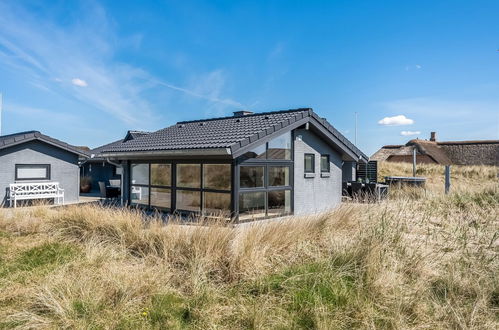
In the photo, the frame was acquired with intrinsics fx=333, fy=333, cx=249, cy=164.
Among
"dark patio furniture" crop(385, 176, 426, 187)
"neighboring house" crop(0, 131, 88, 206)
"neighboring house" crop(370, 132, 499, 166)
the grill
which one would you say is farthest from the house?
"neighboring house" crop(370, 132, 499, 166)

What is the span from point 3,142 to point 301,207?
13.0 metres

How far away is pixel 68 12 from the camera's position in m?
11.3

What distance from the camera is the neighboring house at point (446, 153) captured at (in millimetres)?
36812

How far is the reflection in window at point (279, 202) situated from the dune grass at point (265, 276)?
3775 mm

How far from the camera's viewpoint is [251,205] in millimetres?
10289

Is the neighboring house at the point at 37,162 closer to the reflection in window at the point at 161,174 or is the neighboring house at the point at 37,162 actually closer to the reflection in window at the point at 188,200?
the reflection in window at the point at 161,174

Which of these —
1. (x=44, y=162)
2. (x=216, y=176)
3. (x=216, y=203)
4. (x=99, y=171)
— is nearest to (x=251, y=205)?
(x=216, y=203)

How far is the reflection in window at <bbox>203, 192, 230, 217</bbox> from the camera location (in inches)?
392

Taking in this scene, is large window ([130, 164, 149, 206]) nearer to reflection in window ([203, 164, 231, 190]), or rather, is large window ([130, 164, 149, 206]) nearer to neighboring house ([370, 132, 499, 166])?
reflection in window ([203, 164, 231, 190])

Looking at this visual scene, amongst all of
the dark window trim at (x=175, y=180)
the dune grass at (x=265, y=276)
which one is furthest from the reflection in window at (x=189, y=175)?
the dune grass at (x=265, y=276)

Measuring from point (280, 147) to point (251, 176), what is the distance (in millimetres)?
1630

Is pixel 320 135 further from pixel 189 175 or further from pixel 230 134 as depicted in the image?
pixel 189 175

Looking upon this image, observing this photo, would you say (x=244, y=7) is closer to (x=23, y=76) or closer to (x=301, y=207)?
(x=301, y=207)

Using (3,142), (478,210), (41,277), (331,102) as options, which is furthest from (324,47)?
(3,142)
